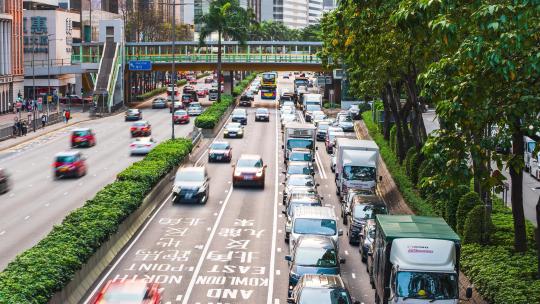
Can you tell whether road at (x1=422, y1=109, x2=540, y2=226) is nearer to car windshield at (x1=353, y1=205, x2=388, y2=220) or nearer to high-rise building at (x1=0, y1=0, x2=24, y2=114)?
car windshield at (x1=353, y1=205, x2=388, y2=220)

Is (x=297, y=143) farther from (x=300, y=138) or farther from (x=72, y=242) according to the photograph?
(x=72, y=242)

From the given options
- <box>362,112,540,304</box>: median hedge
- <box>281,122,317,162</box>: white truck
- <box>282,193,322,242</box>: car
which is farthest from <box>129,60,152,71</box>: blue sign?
<box>362,112,540,304</box>: median hedge

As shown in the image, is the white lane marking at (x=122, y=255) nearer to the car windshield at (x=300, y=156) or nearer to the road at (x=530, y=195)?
the car windshield at (x=300, y=156)

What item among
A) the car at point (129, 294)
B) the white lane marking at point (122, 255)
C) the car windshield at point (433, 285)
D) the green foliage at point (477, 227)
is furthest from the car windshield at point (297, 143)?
the car at point (129, 294)

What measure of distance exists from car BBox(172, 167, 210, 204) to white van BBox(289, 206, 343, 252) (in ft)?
37.3

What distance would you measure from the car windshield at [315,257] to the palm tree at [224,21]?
69804 millimetres

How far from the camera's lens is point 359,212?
121ft

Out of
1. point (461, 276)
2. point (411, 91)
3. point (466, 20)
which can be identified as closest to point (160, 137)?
point (411, 91)

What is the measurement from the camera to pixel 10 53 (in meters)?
102

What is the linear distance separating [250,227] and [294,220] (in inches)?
250

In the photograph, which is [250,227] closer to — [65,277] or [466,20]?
[65,277]

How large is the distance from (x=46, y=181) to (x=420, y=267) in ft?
105

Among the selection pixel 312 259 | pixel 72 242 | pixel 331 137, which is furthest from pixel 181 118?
pixel 312 259

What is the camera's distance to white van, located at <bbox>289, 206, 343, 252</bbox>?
33.0 metres
